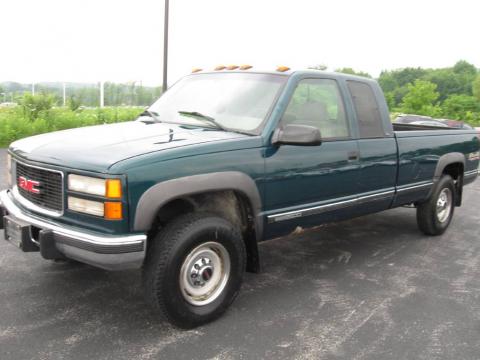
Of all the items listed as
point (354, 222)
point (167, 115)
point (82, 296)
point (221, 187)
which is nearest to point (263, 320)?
point (221, 187)

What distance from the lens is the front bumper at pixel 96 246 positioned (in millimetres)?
3008

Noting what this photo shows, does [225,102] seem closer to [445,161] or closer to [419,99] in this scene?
[445,161]

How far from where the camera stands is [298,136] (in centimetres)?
368

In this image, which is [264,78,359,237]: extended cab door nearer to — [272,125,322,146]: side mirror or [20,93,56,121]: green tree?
[272,125,322,146]: side mirror

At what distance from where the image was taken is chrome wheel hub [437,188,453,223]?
6.10 m

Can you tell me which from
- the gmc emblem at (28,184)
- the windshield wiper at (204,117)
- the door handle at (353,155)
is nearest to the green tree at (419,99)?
the door handle at (353,155)

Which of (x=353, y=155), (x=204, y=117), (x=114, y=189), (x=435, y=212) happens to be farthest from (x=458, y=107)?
(x=114, y=189)

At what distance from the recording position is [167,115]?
4.41m

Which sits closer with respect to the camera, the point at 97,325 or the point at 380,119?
the point at 97,325

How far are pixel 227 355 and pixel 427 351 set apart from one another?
130 cm

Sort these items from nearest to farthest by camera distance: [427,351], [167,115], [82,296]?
1. [427,351]
2. [82,296]
3. [167,115]

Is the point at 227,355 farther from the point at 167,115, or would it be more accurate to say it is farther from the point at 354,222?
the point at 354,222

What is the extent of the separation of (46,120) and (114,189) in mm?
12209

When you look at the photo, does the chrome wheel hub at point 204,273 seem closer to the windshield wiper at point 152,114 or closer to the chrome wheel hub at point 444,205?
the windshield wiper at point 152,114
